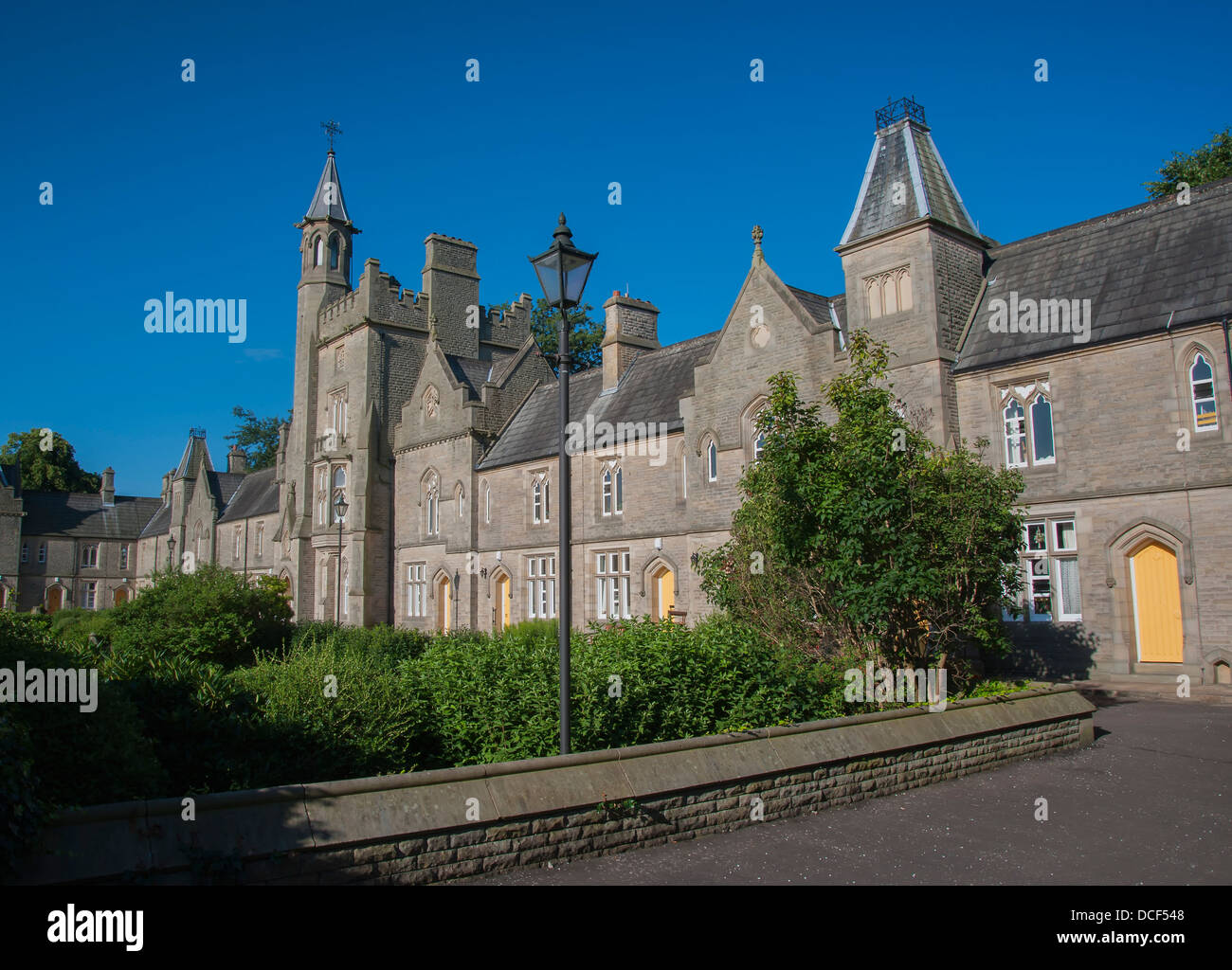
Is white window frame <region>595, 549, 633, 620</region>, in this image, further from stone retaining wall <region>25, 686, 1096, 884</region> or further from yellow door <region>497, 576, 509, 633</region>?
stone retaining wall <region>25, 686, 1096, 884</region>

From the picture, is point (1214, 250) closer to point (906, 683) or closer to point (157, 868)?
point (906, 683)

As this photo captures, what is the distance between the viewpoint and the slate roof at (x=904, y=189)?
20428 millimetres

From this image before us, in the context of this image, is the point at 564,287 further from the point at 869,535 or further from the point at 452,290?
the point at 452,290

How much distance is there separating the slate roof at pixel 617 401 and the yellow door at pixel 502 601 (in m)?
4.18

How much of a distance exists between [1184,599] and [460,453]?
23962 millimetres

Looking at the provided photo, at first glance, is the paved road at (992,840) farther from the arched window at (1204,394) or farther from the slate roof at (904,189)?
the slate roof at (904,189)

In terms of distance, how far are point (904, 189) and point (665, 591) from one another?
1252 cm

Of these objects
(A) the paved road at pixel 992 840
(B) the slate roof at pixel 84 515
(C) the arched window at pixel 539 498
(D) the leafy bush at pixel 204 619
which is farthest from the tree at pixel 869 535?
(B) the slate roof at pixel 84 515

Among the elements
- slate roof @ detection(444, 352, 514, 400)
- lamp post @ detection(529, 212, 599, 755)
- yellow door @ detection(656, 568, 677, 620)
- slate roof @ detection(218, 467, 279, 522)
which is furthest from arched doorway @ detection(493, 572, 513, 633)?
slate roof @ detection(218, 467, 279, 522)

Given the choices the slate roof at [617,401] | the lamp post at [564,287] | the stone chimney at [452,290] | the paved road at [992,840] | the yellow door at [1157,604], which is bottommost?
the paved road at [992,840]

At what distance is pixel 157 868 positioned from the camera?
5242 mm

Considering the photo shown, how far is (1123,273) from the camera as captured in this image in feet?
60.8

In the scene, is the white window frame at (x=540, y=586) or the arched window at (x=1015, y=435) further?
the white window frame at (x=540, y=586)

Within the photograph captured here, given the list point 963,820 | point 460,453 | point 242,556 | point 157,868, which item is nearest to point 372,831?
point 157,868
